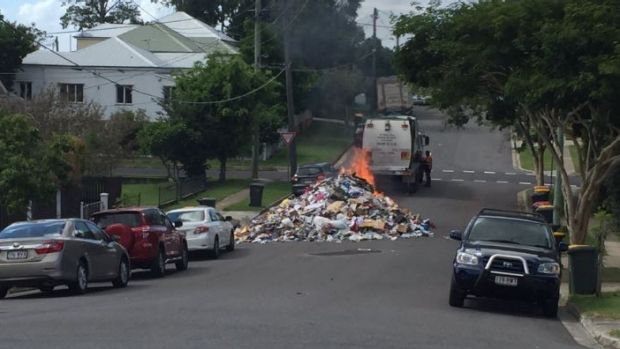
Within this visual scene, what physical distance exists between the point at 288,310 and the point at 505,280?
406 cm

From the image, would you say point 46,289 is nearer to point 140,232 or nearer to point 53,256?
point 53,256

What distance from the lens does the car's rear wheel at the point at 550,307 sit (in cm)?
1948

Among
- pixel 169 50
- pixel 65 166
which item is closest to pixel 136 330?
pixel 65 166

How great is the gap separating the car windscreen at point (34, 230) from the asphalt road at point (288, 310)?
3.92ft

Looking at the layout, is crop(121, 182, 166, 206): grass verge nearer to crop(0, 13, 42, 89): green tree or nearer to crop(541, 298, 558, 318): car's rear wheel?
crop(0, 13, 42, 89): green tree

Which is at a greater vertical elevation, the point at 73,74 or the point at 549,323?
the point at 73,74

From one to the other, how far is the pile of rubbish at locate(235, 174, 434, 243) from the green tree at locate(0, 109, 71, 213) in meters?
9.27

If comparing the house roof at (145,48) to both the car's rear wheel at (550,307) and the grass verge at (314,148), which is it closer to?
the grass verge at (314,148)

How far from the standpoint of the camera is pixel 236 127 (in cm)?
5881

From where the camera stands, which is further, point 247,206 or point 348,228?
point 247,206

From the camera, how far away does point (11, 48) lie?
258 feet

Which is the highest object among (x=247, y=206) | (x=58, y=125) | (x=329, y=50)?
(x=329, y=50)

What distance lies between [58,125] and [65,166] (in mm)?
20369

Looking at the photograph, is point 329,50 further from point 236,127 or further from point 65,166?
point 65,166
